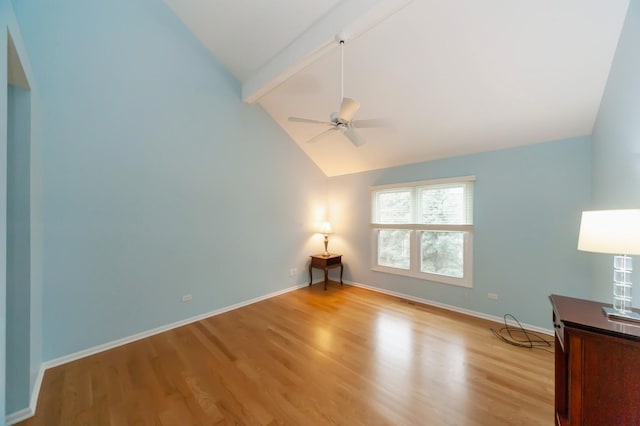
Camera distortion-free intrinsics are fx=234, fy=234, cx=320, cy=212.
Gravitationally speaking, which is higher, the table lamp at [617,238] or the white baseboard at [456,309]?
the table lamp at [617,238]

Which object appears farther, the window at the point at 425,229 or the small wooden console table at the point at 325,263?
the small wooden console table at the point at 325,263

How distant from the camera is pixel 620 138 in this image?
5.43 ft

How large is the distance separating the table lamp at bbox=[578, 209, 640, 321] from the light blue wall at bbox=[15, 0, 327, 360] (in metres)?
3.49

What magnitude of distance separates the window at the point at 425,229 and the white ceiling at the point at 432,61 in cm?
58

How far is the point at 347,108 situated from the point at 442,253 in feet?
8.78

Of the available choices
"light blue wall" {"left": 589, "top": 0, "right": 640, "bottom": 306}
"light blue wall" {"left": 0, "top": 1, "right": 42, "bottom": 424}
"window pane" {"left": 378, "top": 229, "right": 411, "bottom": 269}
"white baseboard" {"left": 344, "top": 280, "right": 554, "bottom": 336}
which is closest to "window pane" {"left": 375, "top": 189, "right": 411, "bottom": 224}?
"window pane" {"left": 378, "top": 229, "right": 411, "bottom": 269}

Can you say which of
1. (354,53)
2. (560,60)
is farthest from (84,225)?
(560,60)

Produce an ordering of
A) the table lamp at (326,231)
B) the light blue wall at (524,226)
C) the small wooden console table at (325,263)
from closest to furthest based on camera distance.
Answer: the light blue wall at (524,226), the small wooden console table at (325,263), the table lamp at (326,231)

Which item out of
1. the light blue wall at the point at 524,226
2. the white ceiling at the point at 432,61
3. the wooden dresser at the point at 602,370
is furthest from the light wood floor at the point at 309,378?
the white ceiling at the point at 432,61

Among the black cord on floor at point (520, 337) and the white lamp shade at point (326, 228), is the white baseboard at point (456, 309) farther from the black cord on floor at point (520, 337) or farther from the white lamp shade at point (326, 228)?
the white lamp shade at point (326, 228)

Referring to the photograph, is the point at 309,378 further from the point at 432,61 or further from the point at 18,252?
the point at 432,61

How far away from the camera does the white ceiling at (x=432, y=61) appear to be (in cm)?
180

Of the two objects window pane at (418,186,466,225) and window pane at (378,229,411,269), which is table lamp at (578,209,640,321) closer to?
window pane at (418,186,466,225)

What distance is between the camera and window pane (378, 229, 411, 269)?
13.0 ft
